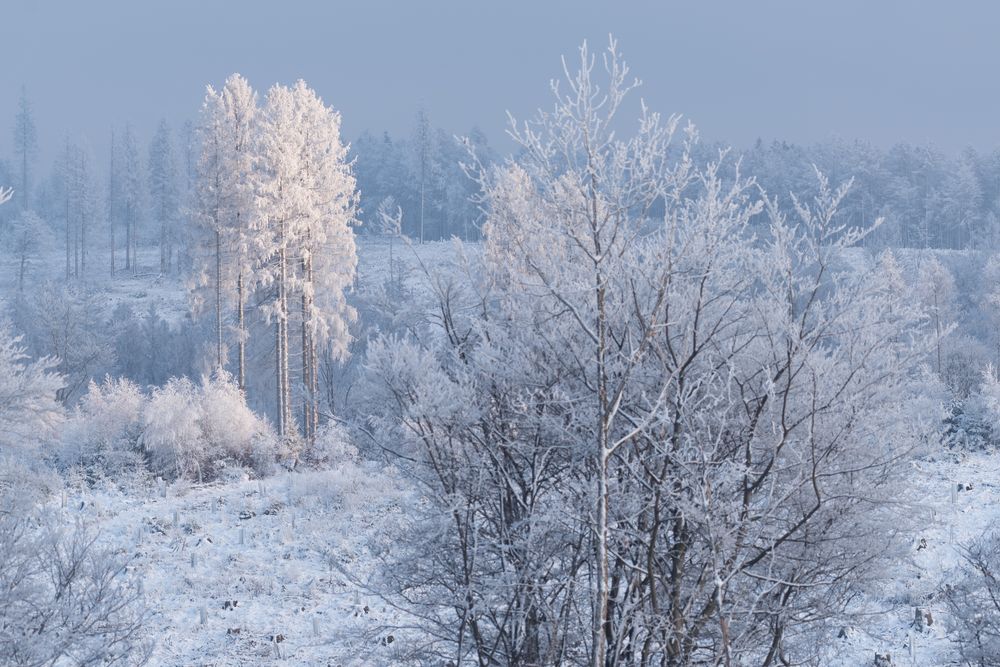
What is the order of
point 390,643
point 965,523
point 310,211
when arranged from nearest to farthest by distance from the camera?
point 390,643
point 965,523
point 310,211

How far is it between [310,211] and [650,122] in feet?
62.5

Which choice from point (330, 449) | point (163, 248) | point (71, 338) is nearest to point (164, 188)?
point (163, 248)

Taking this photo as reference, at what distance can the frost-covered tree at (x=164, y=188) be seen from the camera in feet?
199

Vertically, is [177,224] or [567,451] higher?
[177,224]

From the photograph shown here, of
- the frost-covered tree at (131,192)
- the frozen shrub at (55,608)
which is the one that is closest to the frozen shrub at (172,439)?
the frozen shrub at (55,608)

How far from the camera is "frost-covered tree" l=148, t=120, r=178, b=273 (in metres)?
60.6

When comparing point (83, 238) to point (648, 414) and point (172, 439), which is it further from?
point (648, 414)

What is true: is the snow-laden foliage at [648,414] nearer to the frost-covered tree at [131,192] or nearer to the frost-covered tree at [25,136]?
the frost-covered tree at [131,192]

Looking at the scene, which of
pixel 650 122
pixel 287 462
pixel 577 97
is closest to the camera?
pixel 577 97

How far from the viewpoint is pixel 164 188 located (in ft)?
207

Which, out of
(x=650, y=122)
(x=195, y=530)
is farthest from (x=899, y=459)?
(x=195, y=530)

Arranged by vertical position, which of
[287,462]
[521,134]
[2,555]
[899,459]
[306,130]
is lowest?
[287,462]

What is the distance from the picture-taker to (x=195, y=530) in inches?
544

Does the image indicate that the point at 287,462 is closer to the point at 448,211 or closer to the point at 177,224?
the point at 177,224
